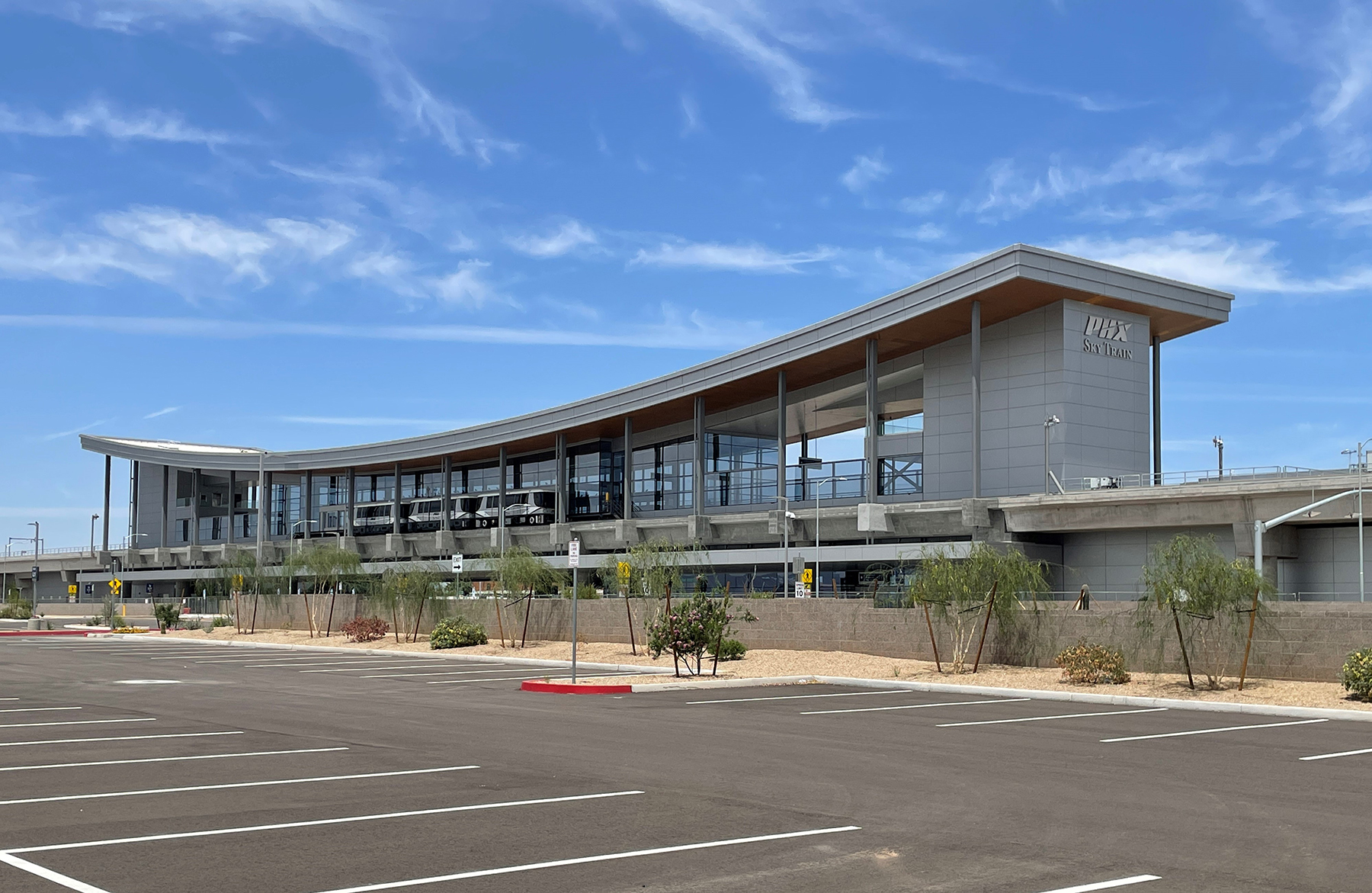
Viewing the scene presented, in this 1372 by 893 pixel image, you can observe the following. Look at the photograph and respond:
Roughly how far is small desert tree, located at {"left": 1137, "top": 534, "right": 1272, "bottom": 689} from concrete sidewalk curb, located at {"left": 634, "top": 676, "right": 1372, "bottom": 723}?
1665mm

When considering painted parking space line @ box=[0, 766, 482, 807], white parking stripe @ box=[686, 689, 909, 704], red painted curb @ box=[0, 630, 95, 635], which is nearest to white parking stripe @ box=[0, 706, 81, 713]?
painted parking space line @ box=[0, 766, 482, 807]

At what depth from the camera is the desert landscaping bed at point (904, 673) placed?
23609mm

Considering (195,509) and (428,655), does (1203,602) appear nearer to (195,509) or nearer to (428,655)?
(428,655)

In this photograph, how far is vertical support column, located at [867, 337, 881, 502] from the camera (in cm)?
5572

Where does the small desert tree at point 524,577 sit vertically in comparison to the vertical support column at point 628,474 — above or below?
below

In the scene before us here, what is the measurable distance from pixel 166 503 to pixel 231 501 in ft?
41.3

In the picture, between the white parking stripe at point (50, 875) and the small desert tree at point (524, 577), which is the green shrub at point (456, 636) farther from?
the white parking stripe at point (50, 875)

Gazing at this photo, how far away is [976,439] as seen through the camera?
171 feet

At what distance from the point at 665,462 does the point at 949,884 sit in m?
69.0

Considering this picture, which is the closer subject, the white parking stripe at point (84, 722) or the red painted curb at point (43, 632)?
the white parking stripe at point (84, 722)

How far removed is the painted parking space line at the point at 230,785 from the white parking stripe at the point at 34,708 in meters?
10.9

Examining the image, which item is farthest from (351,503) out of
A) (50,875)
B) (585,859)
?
(585,859)

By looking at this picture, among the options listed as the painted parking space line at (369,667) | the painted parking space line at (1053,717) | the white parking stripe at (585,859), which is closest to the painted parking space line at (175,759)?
the white parking stripe at (585,859)

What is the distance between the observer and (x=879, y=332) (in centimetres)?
5638
